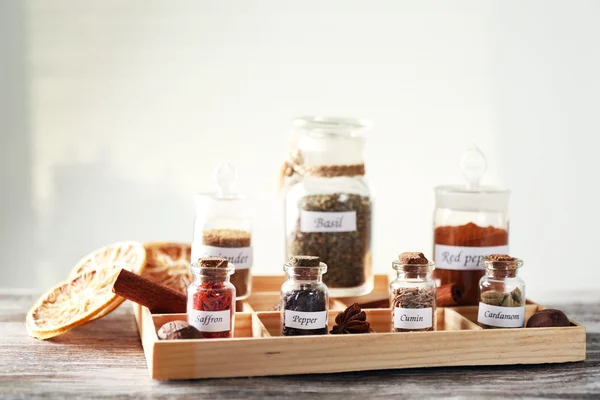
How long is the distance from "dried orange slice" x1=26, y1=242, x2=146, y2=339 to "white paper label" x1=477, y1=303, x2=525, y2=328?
558 millimetres

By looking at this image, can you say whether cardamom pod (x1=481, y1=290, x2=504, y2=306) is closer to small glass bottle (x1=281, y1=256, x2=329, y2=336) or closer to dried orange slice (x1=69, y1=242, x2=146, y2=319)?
small glass bottle (x1=281, y1=256, x2=329, y2=336)

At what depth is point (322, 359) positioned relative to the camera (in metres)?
0.99

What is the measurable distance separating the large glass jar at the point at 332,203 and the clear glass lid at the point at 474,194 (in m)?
0.15

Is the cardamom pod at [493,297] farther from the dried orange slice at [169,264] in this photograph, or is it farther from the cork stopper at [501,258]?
the dried orange slice at [169,264]

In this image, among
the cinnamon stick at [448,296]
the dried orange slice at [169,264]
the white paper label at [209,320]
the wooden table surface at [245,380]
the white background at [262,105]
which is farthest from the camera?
the white background at [262,105]

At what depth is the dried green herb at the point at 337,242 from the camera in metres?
1.31

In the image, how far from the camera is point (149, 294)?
45.4 inches

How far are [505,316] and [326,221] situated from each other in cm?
35

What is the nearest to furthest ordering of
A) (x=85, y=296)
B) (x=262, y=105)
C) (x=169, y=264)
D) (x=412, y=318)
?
(x=412, y=318), (x=85, y=296), (x=169, y=264), (x=262, y=105)

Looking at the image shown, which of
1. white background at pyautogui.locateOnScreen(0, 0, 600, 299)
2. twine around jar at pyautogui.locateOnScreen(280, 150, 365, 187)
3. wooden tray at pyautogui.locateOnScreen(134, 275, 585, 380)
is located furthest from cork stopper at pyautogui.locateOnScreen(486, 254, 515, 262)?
white background at pyautogui.locateOnScreen(0, 0, 600, 299)

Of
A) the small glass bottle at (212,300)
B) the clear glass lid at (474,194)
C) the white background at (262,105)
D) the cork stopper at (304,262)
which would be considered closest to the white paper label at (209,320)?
the small glass bottle at (212,300)

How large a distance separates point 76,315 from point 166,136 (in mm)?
1393

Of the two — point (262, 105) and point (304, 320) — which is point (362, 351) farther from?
point (262, 105)

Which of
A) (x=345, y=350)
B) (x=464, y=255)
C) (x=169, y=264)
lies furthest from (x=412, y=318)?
(x=169, y=264)
